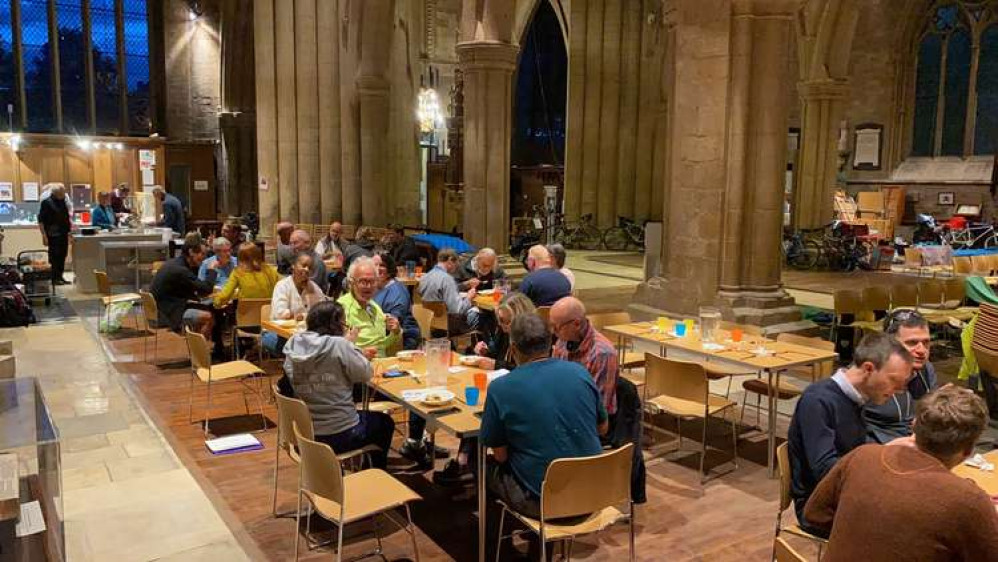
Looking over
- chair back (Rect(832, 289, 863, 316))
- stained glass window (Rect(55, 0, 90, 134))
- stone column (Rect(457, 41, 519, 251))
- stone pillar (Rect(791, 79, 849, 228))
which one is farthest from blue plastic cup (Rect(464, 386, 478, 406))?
stained glass window (Rect(55, 0, 90, 134))

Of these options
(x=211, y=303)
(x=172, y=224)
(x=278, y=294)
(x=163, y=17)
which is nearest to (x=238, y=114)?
(x=163, y=17)

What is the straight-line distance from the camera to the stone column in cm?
1266

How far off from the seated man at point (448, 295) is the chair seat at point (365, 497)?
3.91 meters

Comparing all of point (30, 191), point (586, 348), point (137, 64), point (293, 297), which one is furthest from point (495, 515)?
point (137, 64)

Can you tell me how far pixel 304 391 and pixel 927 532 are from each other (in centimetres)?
325

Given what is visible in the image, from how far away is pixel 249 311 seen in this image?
25.7ft

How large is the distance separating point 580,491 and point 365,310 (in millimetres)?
2869

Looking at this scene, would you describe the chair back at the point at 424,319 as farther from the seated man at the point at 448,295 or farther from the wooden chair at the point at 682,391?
the wooden chair at the point at 682,391

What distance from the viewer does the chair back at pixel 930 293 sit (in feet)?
30.8

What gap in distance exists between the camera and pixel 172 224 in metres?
15.7

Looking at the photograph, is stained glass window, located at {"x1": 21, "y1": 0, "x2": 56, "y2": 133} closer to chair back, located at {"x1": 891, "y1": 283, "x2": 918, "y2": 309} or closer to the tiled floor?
the tiled floor

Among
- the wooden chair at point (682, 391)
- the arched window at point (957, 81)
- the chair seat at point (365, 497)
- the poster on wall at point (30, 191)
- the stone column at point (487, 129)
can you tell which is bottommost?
the chair seat at point (365, 497)

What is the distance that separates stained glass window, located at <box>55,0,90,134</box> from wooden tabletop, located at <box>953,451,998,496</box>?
26265 mm

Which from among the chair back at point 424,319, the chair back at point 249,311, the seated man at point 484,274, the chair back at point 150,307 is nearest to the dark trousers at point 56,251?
the chair back at point 150,307
